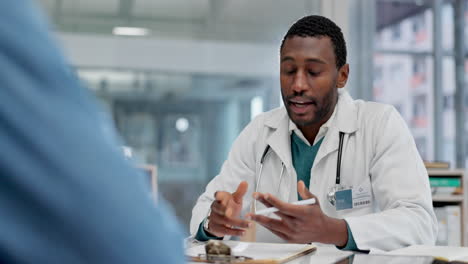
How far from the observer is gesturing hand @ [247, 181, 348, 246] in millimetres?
1179

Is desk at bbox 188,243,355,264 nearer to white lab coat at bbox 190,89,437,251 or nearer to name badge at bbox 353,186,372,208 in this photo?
white lab coat at bbox 190,89,437,251

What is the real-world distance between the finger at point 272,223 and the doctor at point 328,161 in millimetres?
145

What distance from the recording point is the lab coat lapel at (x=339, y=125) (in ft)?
5.61

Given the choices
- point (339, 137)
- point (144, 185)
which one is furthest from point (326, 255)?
point (144, 185)

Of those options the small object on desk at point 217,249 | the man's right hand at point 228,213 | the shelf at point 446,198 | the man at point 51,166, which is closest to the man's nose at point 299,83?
the man's right hand at point 228,213

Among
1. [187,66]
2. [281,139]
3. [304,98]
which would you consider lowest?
[281,139]

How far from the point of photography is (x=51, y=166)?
0.93 ft

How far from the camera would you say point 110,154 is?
1.02ft

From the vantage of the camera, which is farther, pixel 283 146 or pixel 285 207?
pixel 283 146

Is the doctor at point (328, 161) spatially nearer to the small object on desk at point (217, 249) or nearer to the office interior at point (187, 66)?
the small object on desk at point (217, 249)

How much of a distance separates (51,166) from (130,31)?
14.3ft

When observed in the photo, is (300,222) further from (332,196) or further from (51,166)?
(51,166)

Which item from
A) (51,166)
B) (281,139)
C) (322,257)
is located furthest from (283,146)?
(51,166)

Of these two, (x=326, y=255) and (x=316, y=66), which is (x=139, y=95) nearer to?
(x=316, y=66)
